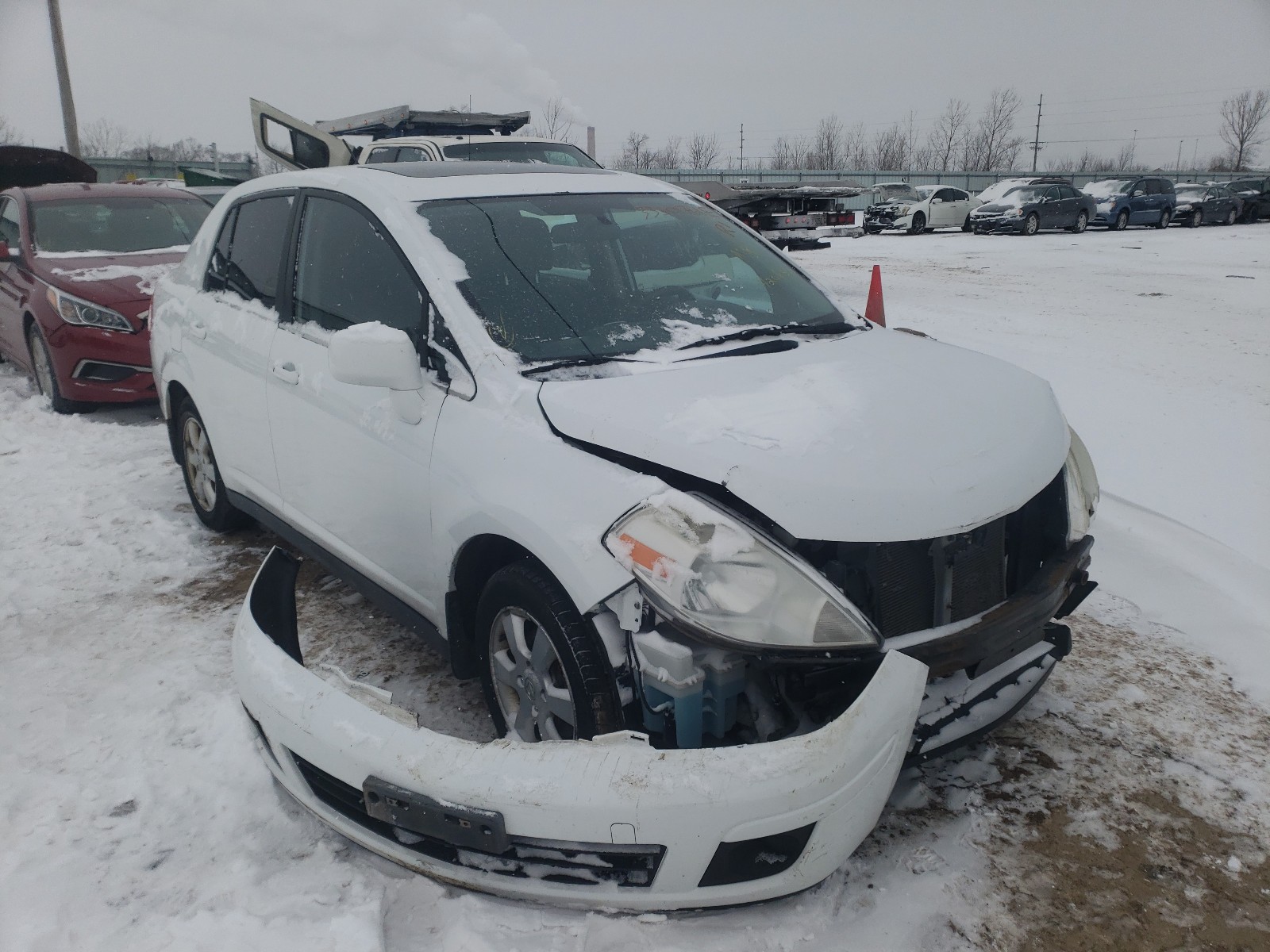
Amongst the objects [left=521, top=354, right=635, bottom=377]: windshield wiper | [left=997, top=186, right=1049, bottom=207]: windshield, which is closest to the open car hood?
[left=521, top=354, right=635, bottom=377]: windshield wiper

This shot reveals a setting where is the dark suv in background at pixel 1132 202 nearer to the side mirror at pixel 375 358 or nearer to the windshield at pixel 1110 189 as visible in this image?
the windshield at pixel 1110 189

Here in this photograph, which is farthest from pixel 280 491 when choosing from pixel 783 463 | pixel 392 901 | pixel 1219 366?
pixel 1219 366

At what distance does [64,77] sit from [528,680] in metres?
24.3

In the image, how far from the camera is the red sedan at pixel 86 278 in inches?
259

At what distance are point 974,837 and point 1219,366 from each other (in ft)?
20.2

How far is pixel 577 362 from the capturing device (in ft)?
8.19

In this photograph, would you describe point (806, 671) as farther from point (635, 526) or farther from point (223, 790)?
point (223, 790)

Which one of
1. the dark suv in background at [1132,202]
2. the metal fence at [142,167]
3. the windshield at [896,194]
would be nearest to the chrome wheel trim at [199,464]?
the dark suv in background at [1132,202]

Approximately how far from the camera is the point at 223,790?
8.19ft

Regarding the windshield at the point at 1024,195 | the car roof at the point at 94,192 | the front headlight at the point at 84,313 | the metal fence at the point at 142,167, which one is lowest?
the front headlight at the point at 84,313

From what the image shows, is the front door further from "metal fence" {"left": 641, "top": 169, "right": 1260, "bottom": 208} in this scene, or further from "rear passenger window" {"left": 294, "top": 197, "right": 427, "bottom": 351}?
"metal fence" {"left": 641, "top": 169, "right": 1260, "bottom": 208}

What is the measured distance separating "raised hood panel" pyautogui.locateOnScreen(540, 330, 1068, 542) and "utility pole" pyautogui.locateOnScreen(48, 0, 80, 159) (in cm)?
2366

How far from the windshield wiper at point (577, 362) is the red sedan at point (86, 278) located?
17.4ft

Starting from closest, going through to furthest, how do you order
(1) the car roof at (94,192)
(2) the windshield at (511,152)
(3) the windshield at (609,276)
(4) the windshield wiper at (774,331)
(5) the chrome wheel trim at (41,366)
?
1. (3) the windshield at (609,276)
2. (4) the windshield wiper at (774,331)
3. (5) the chrome wheel trim at (41,366)
4. (1) the car roof at (94,192)
5. (2) the windshield at (511,152)
